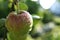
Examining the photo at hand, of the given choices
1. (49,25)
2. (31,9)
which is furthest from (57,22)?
(31,9)

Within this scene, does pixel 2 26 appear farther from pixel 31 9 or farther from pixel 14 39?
pixel 31 9

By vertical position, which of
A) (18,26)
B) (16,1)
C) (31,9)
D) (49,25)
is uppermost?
(16,1)

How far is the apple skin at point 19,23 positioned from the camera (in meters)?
1.22

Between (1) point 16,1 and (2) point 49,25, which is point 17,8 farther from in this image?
(2) point 49,25

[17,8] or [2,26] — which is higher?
[17,8]

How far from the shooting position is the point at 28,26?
1.24m

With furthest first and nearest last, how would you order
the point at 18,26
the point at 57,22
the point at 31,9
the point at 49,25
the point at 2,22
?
the point at 49,25 < the point at 57,22 < the point at 31,9 < the point at 2,22 < the point at 18,26

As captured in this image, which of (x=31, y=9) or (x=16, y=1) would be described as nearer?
(x=16, y=1)

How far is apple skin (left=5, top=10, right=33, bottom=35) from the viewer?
1222 mm

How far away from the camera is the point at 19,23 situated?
123 centimetres

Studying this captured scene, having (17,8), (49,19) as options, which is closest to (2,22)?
(17,8)

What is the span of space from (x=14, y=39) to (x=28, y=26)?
93 mm

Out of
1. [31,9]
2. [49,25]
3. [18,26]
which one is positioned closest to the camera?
[18,26]

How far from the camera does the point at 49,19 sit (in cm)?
324
